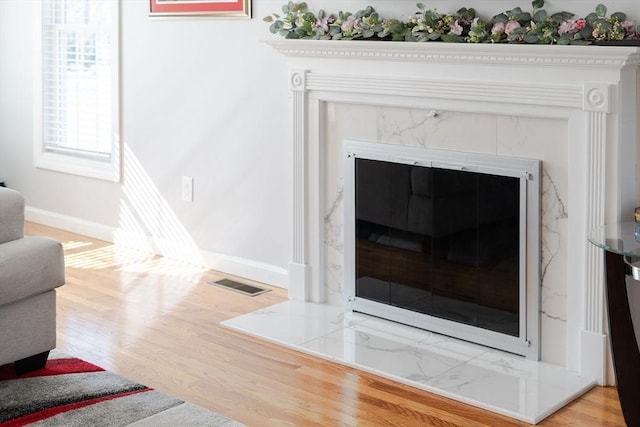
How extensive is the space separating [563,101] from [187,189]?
2.26m

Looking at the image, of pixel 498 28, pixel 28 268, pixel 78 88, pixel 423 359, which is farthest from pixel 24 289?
pixel 78 88

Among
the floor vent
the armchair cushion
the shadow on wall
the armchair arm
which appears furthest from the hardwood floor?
the armchair arm

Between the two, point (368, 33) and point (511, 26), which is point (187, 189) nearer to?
point (368, 33)

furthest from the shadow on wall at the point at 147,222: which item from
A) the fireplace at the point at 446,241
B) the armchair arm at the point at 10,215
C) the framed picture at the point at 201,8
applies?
the armchair arm at the point at 10,215

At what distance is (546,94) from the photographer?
3.29 metres

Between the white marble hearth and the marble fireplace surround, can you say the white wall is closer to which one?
the marble fireplace surround

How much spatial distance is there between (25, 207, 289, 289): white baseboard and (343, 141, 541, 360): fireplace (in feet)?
1.94

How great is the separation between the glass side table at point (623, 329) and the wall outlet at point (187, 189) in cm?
245

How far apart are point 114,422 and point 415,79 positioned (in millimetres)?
1686

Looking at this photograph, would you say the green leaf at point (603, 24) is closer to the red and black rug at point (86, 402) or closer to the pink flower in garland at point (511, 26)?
the pink flower in garland at point (511, 26)

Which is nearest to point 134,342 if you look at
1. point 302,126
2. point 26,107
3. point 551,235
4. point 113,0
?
point 302,126

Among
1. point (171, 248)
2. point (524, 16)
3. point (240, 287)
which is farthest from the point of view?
point (171, 248)

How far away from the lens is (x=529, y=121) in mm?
3410

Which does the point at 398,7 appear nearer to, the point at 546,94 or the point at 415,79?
the point at 415,79
